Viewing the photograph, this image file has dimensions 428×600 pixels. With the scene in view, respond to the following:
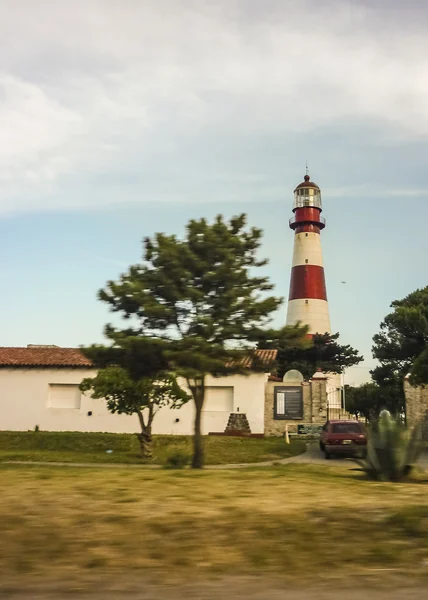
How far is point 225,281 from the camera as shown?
14.0 meters

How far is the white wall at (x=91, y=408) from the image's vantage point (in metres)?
29.2

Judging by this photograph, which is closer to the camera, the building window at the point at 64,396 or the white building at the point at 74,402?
the white building at the point at 74,402

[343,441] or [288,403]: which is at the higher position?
[288,403]

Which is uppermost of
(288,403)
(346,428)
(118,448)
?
(288,403)

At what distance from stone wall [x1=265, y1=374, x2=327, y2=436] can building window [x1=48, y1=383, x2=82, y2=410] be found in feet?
32.1

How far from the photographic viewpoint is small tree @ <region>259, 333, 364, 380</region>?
→ 45156 mm

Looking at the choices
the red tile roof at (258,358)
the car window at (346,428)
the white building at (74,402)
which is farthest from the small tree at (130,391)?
the white building at (74,402)

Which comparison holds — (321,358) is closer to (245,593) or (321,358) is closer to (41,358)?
(41,358)

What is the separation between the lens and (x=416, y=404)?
30375 mm

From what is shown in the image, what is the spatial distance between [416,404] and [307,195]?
23699 mm

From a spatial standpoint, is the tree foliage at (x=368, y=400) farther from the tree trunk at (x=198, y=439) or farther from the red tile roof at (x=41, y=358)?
the tree trunk at (x=198, y=439)

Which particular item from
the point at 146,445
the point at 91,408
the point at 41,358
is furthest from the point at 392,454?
the point at 41,358

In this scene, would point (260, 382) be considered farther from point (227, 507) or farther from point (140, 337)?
point (227, 507)

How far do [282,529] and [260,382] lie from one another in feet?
79.1
